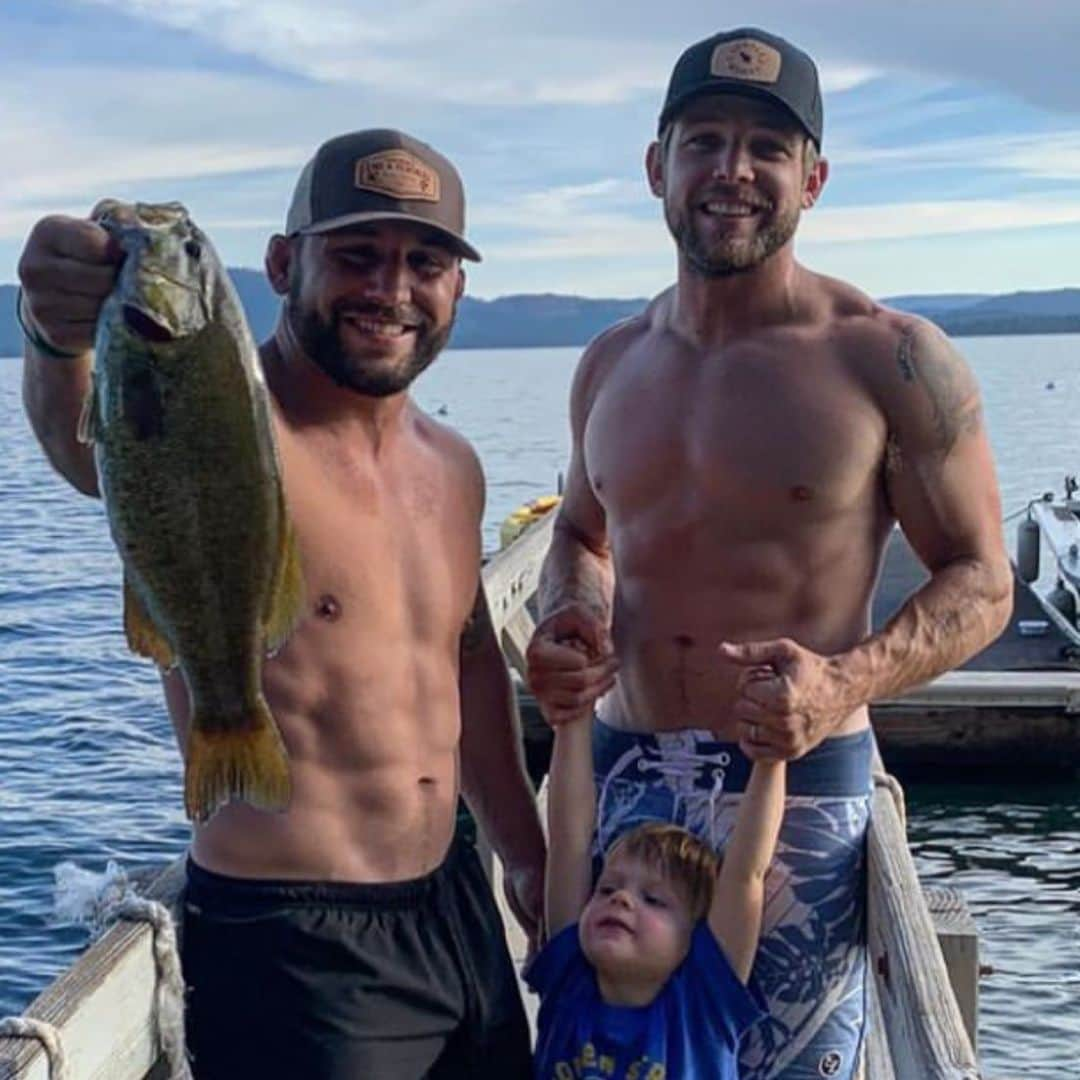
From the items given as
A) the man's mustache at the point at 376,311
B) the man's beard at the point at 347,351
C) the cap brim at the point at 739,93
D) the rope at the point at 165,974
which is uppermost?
the cap brim at the point at 739,93

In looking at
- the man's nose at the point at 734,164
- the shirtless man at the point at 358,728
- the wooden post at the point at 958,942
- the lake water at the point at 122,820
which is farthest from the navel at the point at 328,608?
the lake water at the point at 122,820

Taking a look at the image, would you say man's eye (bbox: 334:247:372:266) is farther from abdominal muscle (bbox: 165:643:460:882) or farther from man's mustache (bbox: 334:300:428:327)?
abdominal muscle (bbox: 165:643:460:882)

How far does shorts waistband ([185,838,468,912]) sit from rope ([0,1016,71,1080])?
0.54 m

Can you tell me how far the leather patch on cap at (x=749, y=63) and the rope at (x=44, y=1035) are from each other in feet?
7.32

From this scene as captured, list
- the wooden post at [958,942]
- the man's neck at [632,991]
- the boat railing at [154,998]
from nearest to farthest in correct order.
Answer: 1. the boat railing at [154,998]
2. the man's neck at [632,991]
3. the wooden post at [958,942]

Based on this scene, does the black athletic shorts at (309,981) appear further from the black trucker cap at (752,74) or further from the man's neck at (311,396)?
the black trucker cap at (752,74)

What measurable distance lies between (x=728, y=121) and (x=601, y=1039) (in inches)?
72.6

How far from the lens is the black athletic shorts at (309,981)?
9.41 feet

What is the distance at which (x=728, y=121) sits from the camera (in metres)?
3.44

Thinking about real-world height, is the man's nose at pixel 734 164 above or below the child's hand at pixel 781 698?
above

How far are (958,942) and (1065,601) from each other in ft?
46.7

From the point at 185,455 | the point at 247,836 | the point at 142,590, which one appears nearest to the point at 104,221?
the point at 185,455

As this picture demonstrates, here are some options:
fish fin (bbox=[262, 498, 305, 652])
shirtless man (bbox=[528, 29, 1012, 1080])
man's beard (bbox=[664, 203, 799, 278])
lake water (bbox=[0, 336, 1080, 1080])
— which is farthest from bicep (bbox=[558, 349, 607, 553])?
lake water (bbox=[0, 336, 1080, 1080])

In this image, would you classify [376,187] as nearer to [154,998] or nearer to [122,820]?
[154,998]
